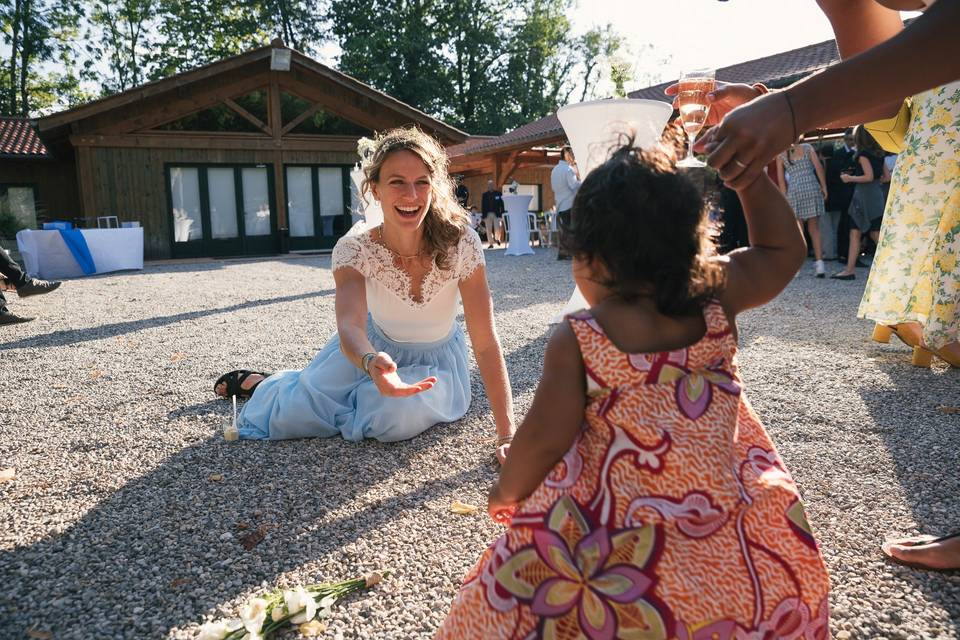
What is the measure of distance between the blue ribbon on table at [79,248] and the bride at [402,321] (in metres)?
10.4

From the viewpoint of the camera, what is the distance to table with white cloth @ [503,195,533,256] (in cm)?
1362

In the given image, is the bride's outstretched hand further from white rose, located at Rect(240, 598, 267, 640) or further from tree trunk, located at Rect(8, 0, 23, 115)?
tree trunk, located at Rect(8, 0, 23, 115)

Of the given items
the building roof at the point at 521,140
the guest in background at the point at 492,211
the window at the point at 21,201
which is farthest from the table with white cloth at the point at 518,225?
the window at the point at 21,201

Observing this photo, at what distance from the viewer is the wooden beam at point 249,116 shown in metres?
15.9

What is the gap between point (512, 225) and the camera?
1405cm

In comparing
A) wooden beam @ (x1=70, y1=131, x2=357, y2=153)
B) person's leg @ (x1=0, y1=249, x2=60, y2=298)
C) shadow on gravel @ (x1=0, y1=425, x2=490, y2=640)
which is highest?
wooden beam @ (x1=70, y1=131, x2=357, y2=153)

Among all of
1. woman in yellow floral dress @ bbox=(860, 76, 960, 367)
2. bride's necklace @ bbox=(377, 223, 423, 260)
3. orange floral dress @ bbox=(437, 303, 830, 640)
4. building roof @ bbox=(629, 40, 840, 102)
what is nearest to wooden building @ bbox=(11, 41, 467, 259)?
building roof @ bbox=(629, 40, 840, 102)

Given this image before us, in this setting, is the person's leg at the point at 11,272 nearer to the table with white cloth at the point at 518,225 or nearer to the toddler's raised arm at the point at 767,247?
the toddler's raised arm at the point at 767,247

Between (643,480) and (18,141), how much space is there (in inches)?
908

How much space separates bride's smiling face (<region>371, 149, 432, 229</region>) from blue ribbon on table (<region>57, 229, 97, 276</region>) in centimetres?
1114

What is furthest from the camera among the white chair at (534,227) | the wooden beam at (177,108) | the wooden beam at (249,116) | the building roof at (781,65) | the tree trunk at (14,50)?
the tree trunk at (14,50)

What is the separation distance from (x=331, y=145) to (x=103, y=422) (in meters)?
15.0

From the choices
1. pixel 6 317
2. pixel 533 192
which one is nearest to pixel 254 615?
pixel 6 317

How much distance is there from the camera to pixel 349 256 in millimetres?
2793
